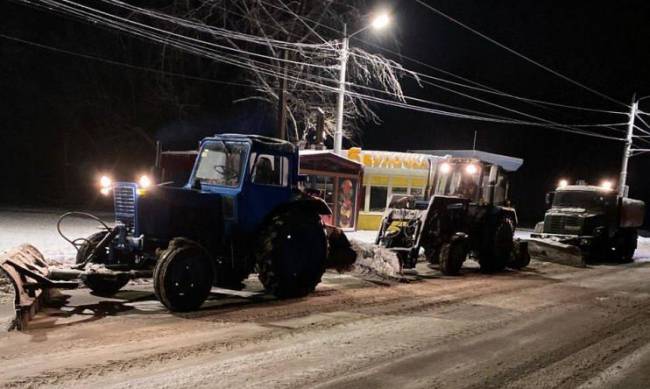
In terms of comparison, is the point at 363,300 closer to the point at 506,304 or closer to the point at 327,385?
the point at 506,304

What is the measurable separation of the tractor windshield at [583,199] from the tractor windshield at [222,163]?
14378 millimetres

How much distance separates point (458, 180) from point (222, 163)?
7.25 meters

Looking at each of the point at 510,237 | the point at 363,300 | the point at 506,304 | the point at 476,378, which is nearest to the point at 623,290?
the point at 510,237

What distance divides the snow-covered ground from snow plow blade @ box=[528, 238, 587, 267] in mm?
13123

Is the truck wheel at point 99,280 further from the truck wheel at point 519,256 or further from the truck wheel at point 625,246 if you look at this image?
the truck wheel at point 625,246

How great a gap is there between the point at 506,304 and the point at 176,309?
5.63m

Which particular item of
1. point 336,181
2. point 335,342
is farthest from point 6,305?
point 336,181

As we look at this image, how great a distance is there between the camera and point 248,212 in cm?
877

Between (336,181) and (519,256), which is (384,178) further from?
(519,256)

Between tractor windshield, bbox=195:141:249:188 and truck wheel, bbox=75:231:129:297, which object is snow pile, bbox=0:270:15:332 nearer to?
truck wheel, bbox=75:231:129:297

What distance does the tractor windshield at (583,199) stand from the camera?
18.8 metres

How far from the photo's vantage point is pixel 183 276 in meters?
7.59

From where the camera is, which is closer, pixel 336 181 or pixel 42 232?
pixel 42 232

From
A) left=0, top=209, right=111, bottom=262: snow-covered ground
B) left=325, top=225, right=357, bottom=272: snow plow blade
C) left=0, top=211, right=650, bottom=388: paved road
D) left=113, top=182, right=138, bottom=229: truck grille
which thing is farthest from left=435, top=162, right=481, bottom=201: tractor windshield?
left=0, top=209, right=111, bottom=262: snow-covered ground
